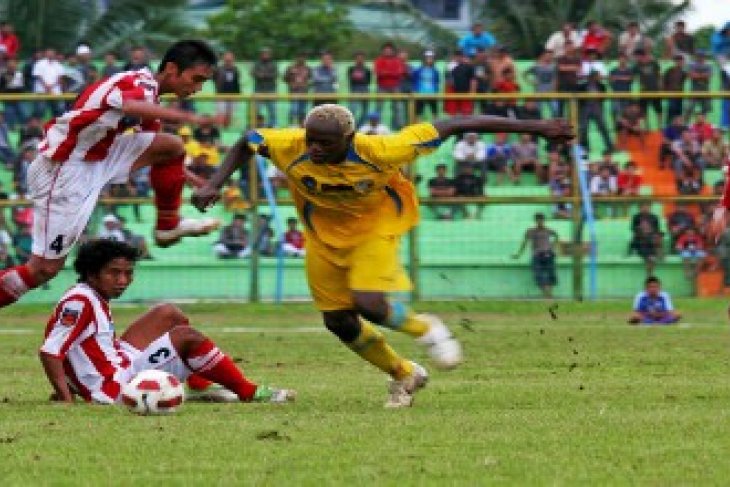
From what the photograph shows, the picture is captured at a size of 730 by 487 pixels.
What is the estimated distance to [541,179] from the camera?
2933cm

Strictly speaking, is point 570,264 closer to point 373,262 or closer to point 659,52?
point 659,52

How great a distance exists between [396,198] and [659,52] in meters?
25.9

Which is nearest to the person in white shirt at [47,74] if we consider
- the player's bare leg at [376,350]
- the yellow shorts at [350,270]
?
the yellow shorts at [350,270]

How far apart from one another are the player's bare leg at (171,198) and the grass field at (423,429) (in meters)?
1.43

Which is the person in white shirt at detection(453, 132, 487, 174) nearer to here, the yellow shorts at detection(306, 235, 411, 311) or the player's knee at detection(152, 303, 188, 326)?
the player's knee at detection(152, 303, 188, 326)

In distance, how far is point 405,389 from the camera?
41.5ft

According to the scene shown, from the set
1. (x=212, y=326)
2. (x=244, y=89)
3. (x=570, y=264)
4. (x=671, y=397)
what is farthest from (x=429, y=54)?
(x=671, y=397)

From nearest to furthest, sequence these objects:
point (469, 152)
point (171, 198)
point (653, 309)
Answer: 1. point (171, 198)
2. point (653, 309)
3. point (469, 152)

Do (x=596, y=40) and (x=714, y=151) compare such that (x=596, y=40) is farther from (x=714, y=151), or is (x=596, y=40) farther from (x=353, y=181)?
(x=353, y=181)

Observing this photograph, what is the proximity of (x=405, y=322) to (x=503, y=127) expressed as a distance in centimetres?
139

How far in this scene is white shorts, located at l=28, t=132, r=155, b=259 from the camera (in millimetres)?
13648

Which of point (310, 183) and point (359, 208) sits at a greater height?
point (310, 183)

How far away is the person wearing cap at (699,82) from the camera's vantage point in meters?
30.1

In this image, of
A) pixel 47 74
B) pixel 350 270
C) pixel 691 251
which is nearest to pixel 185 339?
pixel 350 270
